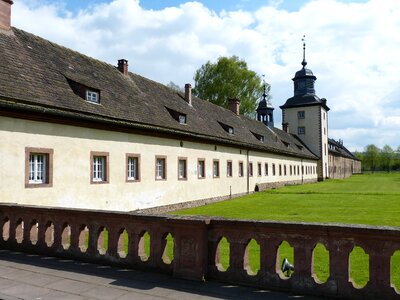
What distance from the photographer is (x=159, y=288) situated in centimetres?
545

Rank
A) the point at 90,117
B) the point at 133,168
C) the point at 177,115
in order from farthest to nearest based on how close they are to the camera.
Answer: the point at 177,115 → the point at 133,168 → the point at 90,117

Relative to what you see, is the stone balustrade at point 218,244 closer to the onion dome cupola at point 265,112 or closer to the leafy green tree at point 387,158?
the onion dome cupola at point 265,112

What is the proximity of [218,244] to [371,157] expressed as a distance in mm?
142701

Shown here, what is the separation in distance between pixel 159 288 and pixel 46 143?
28.4 feet

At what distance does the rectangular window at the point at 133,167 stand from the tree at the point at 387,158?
437 ft

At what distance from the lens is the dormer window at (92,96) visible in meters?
15.2

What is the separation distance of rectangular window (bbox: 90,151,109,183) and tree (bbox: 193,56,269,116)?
34.5m

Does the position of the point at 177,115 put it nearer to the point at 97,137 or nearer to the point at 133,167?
the point at 133,167

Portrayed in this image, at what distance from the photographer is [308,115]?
5925 cm

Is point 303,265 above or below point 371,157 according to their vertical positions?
below

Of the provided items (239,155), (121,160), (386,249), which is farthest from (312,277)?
(239,155)

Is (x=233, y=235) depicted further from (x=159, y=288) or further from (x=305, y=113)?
(x=305, y=113)

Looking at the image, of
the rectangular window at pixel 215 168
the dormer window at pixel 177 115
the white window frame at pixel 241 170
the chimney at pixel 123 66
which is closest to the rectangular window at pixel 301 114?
the white window frame at pixel 241 170

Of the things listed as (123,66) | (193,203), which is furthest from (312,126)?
(123,66)
